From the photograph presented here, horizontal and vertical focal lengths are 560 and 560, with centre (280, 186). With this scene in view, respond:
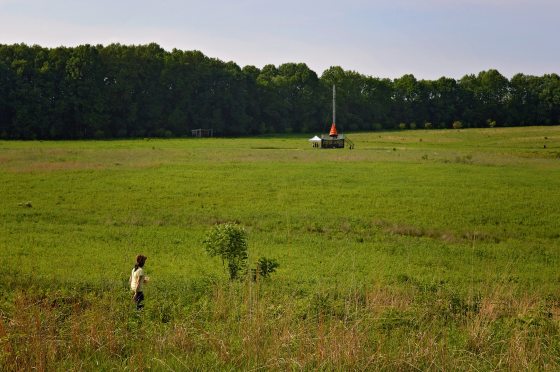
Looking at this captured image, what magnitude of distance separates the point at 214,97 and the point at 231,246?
104 m

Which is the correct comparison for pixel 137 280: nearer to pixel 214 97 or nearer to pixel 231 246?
pixel 231 246

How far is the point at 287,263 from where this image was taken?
18828 mm

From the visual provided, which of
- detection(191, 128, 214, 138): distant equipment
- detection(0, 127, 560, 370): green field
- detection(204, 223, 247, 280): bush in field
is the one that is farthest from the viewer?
detection(191, 128, 214, 138): distant equipment

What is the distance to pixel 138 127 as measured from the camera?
105250mm

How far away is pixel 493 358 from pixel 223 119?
111 metres

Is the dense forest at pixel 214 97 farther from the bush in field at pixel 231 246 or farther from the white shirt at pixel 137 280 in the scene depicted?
the white shirt at pixel 137 280

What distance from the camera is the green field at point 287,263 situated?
23.5ft

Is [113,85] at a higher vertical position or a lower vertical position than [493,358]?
higher

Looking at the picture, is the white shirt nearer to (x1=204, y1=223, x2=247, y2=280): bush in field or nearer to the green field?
the green field

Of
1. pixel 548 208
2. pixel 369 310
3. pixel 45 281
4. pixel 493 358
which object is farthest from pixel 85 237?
pixel 548 208

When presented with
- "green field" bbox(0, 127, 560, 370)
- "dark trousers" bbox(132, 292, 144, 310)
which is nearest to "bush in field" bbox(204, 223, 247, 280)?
"green field" bbox(0, 127, 560, 370)

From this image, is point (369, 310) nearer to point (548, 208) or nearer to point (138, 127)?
point (548, 208)

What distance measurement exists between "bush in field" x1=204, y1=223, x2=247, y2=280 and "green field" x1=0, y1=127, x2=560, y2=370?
0.53 metres

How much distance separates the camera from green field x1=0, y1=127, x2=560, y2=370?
7.18m
